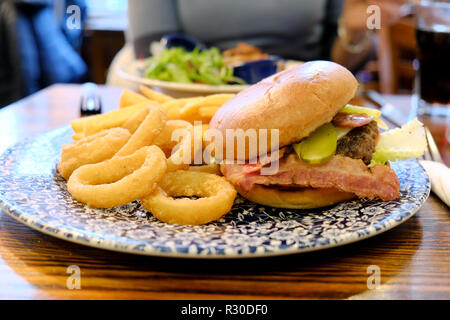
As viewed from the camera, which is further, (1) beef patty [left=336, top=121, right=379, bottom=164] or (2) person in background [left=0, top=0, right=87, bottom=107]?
(2) person in background [left=0, top=0, right=87, bottom=107]

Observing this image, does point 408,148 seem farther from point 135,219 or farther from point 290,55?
point 290,55

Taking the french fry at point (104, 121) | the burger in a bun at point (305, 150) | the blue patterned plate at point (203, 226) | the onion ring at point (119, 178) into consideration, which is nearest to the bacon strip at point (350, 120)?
the burger in a bun at point (305, 150)

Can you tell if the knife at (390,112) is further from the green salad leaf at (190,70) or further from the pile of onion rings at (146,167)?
the pile of onion rings at (146,167)

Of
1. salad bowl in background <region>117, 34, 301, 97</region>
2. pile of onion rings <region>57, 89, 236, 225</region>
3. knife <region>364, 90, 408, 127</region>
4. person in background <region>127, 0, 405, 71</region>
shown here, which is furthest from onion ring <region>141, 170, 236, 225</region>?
person in background <region>127, 0, 405, 71</region>

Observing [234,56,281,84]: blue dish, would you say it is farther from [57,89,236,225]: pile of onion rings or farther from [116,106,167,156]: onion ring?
[116,106,167,156]: onion ring

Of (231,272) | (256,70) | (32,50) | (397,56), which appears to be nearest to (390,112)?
(256,70)

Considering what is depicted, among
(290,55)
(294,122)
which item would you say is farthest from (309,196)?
(290,55)
